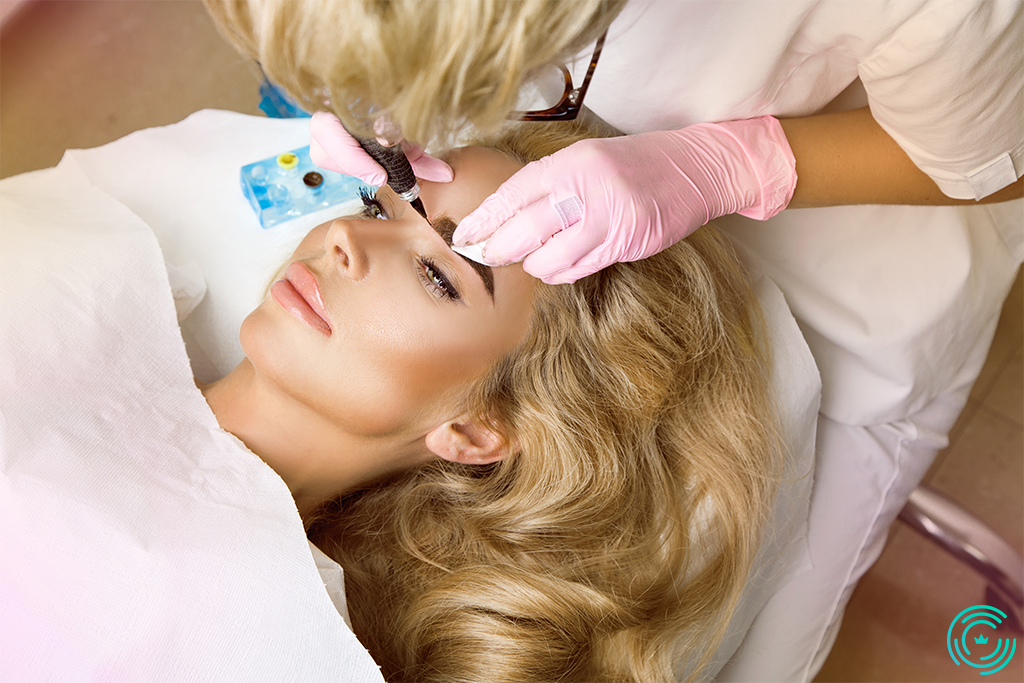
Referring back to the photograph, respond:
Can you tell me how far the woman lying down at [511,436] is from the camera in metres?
1.23

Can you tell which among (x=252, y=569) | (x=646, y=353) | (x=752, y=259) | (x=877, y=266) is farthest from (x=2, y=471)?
(x=877, y=266)

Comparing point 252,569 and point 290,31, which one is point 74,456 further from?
point 290,31

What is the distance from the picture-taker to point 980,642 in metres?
1.80

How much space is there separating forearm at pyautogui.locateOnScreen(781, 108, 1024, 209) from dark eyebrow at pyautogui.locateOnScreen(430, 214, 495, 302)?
52cm

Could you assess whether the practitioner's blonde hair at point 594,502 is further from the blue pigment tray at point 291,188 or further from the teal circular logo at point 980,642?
the teal circular logo at point 980,642

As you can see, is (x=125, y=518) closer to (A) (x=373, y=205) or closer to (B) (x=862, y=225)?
(A) (x=373, y=205)

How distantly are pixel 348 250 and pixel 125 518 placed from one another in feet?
1.78

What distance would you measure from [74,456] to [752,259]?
130 centimetres

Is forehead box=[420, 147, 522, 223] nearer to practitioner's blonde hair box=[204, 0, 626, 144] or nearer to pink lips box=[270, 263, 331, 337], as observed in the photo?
pink lips box=[270, 263, 331, 337]

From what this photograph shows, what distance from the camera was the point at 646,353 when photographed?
1.39 metres

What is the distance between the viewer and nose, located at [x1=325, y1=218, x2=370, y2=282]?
1213 millimetres

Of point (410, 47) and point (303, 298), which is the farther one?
point (303, 298)

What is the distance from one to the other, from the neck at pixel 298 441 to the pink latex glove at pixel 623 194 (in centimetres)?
42

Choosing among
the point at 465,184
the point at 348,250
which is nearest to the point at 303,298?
the point at 348,250
